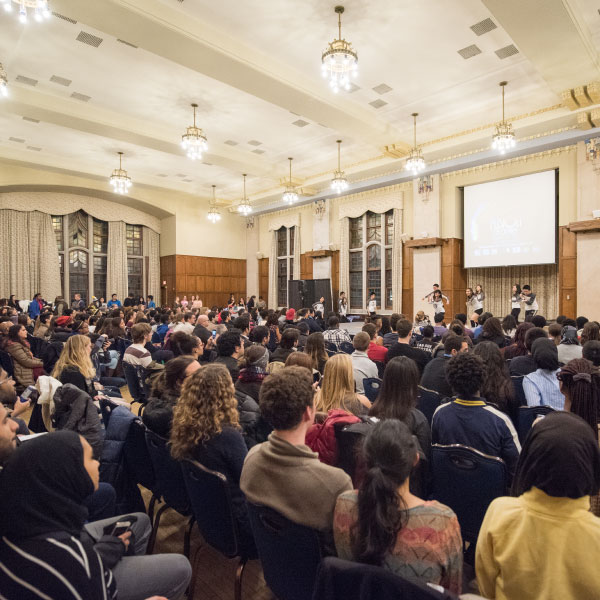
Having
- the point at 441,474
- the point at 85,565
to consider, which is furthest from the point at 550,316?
the point at 85,565

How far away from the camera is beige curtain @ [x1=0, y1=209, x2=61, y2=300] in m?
13.4

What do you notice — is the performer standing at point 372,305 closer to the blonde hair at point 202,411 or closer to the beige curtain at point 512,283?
the beige curtain at point 512,283

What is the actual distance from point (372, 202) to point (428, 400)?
11195mm

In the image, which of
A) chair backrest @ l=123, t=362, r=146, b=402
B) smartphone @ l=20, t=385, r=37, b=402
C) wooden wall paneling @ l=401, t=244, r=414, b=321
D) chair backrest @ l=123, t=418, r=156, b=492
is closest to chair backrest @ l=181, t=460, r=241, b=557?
chair backrest @ l=123, t=418, r=156, b=492

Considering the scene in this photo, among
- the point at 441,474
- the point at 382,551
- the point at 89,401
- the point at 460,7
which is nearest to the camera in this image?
the point at 382,551

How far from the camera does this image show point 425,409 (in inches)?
137

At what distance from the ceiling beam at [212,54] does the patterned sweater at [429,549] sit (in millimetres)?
6271

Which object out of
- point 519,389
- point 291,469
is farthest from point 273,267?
point 291,469

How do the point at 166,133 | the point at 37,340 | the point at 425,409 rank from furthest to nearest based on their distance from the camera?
the point at 166,133, the point at 37,340, the point at 425,409

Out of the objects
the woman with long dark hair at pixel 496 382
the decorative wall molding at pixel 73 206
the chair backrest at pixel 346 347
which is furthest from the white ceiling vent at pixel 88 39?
the decorative wall molding at pixel 73 206

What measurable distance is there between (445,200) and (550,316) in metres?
4.23

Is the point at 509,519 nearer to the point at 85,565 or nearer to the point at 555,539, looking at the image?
the point at 555,539

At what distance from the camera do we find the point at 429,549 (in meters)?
1.21

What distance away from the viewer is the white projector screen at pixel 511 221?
10195 mm
